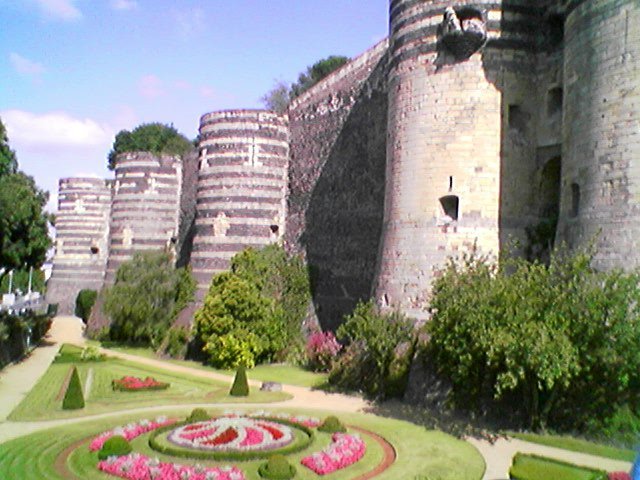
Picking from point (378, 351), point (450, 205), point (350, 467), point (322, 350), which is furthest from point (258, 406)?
point (450, 205)

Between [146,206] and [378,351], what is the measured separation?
23883 mm

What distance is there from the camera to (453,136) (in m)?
21.4

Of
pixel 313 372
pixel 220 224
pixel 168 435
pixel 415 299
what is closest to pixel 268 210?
pixel 220 224

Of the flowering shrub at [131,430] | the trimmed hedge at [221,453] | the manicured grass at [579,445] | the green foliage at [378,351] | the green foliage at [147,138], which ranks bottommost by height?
the flowering shrub at [131,430]

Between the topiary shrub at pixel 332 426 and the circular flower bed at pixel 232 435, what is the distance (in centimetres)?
84

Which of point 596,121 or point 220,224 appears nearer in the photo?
point 596,121

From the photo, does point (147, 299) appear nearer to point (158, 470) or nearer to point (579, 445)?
point (158, 470)

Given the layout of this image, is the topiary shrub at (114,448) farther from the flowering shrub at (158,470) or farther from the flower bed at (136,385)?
the flower bed at (136,385)

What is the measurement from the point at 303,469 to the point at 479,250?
364 inches

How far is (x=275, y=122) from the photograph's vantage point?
34.0m

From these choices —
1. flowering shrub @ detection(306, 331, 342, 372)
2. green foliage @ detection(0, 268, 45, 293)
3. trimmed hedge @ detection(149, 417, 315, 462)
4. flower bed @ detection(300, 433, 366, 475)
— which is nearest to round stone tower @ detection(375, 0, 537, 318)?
flowering shrub @ detection(306, 331, 342, 372)

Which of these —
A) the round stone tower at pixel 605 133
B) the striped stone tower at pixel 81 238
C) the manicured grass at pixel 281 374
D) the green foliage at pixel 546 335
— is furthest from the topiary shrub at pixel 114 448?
the striped stone tower at pixel 81 238

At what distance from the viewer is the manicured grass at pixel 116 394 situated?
20222 mm

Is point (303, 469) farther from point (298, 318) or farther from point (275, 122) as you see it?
point (275, 122)
